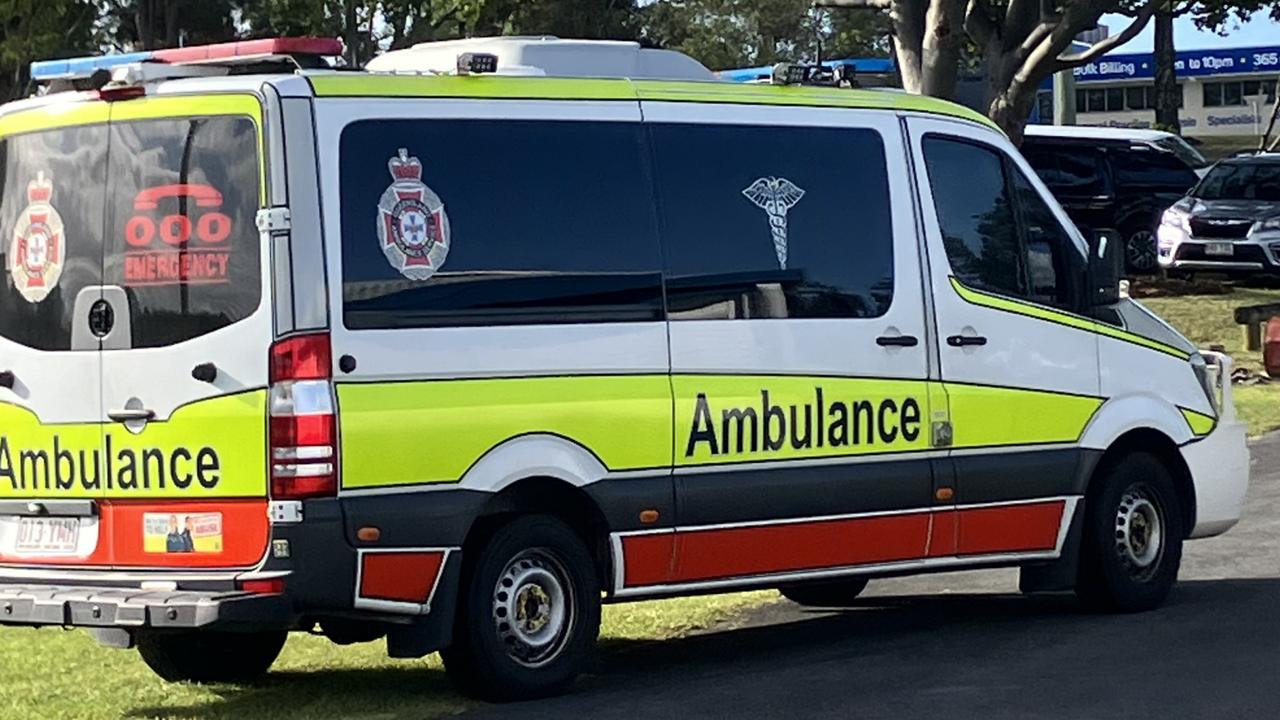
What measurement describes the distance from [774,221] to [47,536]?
3122 mm

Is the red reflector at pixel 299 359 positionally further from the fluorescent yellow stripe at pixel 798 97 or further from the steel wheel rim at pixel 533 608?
the fluorescent yellow stripe at pixel 798 97

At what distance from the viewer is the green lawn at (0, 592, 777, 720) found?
9.08 metres

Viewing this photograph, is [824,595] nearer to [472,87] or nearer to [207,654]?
[207,654]

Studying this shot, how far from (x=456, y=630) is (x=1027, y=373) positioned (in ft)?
10.1

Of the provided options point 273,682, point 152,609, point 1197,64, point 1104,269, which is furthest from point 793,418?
point 1197,64

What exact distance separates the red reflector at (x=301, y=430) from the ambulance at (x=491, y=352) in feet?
0.04

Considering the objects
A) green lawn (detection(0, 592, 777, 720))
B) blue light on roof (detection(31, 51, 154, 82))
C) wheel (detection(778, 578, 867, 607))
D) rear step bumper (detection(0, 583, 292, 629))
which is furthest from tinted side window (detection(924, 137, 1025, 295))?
rear step bumper (detection(0, 583, 292, 629))

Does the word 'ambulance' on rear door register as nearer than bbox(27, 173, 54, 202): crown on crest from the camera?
Yes

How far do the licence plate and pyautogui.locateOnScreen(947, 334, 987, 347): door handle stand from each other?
3766mm

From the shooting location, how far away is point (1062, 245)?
36.2 feet

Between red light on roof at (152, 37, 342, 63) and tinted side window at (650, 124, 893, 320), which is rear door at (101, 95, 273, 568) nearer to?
red light on roof at (152, 37, 342, 63)

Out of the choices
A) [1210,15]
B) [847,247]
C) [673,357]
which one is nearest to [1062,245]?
[847,247]

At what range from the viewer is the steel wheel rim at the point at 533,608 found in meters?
8.97

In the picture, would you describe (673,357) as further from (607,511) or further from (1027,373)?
(1027,373)
